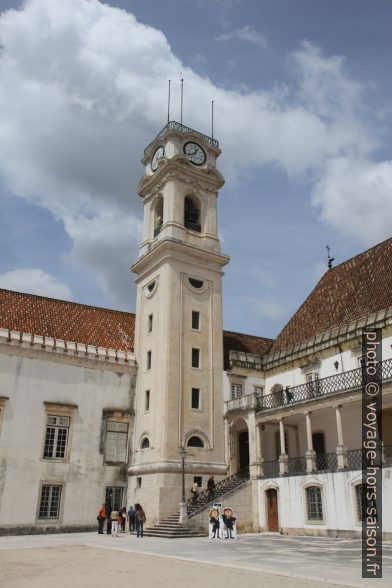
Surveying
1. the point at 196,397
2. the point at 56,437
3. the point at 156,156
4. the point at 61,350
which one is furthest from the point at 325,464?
the point at 156,156

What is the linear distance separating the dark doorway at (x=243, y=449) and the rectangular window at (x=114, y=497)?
6.85m

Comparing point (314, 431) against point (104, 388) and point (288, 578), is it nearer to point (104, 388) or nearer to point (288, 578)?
point (104, 388)

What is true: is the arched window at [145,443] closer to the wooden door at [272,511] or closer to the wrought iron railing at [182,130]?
the wooden door at [272,511]

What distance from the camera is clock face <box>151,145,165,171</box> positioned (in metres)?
34.2

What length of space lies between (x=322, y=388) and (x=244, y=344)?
901cm

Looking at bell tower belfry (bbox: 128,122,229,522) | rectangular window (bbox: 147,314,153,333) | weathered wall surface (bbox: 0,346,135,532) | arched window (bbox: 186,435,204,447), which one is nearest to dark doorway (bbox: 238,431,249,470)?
bell tower belfry (bbox: 128,122,229,522)

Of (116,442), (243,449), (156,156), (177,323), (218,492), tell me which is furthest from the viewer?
(156,156)

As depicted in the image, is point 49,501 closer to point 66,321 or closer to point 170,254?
point 66,321

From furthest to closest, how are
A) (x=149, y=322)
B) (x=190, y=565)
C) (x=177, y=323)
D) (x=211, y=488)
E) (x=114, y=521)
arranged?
(x=149, y=322)
(x=177, y=323)
(x=211, y=488)
(x=114, y=521)
(x=190, y=565)

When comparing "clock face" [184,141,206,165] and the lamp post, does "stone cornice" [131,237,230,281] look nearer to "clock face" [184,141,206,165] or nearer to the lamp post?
"clock face" [184,141,206,165]

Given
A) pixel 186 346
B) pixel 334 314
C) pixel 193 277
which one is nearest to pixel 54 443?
pixel 186 346

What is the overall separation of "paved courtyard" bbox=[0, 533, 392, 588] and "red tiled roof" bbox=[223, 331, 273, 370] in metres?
15.9

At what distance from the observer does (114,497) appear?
89.9 feet

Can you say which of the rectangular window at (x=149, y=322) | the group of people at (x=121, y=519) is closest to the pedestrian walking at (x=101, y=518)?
the group of people at (x=121, y=519)
